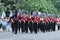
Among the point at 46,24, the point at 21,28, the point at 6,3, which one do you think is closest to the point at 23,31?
the point at 21,28

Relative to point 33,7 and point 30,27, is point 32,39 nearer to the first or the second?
point 30,27

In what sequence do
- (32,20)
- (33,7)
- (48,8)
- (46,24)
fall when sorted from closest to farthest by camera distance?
(32,20) → (46,24) → (33,7) → (48,8)

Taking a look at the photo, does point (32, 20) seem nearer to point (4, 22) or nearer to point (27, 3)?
point (4, 22)

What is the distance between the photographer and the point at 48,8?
56.7 meters

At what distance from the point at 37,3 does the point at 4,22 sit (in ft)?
53.6

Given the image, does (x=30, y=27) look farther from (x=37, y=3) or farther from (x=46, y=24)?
(x=37, y=3)

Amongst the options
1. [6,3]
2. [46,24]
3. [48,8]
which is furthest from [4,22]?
[48,8]

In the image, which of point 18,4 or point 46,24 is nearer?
point 46,24

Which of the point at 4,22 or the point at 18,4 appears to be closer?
the point at 4,22

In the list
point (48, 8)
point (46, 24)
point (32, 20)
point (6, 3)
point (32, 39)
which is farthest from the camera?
point (48, 8)

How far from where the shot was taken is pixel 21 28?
98.2 ft

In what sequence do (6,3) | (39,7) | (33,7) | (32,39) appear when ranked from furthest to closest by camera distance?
(39,7), (33,7), (6,3), (32,39)

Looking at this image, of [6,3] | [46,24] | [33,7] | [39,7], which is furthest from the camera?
[39,7]

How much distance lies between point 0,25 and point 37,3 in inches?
592
